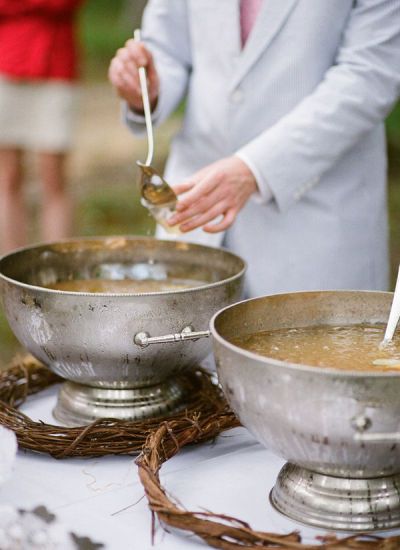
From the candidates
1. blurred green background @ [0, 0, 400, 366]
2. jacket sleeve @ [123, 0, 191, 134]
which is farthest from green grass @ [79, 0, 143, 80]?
jacket sleeve @ [123, 0, 191, 134]

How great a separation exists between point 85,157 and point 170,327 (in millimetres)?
5740

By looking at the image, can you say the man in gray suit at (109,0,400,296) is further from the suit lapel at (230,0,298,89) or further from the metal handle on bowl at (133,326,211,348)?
the metal handle on bowl at (133,326,211,348)

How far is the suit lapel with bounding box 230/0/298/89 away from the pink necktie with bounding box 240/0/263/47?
4 centimetres

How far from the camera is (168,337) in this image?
114 cm

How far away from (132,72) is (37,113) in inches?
70.6

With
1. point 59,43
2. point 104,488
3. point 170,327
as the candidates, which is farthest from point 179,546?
point 59,43

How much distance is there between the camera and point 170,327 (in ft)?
3.84

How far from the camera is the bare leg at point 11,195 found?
3361 millimetres

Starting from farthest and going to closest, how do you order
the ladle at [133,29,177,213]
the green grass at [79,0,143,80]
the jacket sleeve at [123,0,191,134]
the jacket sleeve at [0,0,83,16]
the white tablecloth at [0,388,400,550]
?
the green grass at [79,0,143,80], the jacket sleeve at [0,0,83,16], the jacket sleeve at [123,0,191,134], the ladle at [133,29,177,213], the white tablecloth at [0,388,400,550]

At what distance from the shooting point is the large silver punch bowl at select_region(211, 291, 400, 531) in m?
0.84

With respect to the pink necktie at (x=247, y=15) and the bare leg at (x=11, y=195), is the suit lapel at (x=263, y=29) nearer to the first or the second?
the pink necktie at (x=247, y=15)

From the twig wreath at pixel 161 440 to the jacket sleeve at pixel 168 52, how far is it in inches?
23.5

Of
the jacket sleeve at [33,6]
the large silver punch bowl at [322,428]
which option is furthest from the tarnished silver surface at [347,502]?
the jacket sleeve at [33,6]

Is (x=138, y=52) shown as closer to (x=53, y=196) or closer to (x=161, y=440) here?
(x=161, y=440)
